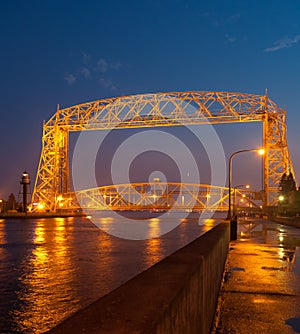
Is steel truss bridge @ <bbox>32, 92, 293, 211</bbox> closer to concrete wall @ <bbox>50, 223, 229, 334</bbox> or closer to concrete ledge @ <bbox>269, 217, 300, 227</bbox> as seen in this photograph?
concrete ledge @ <bbox>269, 217, 300, 227</bbox>

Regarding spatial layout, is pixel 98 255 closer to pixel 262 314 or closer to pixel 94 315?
pixel 262 314

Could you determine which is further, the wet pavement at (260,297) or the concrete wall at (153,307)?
the wet pavement at (260,297)

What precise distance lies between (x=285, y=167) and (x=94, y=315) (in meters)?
60.4

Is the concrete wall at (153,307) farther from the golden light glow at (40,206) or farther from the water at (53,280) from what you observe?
the golden light glow at (40,206)

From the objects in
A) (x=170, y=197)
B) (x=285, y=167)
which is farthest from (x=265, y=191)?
(x=170, y=197)

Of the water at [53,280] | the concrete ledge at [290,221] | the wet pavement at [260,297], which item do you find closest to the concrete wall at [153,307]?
the wet pavement at [260,297]

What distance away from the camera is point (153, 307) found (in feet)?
9.56

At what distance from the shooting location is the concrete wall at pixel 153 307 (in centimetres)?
253

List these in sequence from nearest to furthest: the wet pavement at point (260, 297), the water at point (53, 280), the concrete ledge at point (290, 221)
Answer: the wet pavement at point (260, 297) → the water at point (53, 280) → the concrete ledge at point (290, 221)

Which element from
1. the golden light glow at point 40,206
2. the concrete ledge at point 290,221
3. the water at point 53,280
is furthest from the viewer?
the golden light glow at point 40,206

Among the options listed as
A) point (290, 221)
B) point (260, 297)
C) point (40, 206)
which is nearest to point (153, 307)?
point (260, 297)

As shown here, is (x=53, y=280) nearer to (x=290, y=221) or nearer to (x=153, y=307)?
(x=153, y=307)

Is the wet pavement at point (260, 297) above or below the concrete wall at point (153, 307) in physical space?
below

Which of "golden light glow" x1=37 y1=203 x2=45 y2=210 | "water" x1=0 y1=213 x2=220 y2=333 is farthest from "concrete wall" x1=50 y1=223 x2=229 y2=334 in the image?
"golden light glow" x1=37 y1=203 x2=45 y2=210
